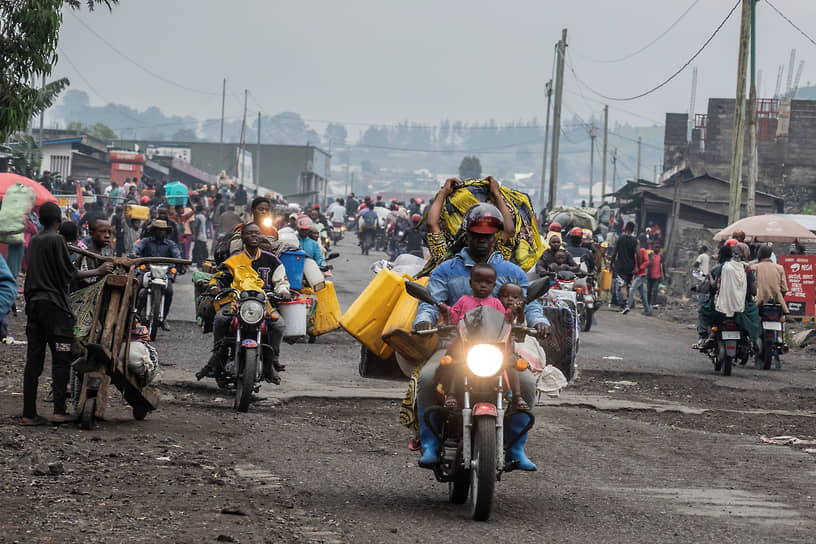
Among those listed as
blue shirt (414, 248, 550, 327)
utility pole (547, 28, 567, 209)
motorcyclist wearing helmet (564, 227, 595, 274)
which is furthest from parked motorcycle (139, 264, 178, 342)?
utility pole (547, 28, 567, 209)

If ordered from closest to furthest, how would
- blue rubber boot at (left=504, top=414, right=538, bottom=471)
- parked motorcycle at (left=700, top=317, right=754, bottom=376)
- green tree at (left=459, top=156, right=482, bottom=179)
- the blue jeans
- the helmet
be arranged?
1. blue rubber boot at (left=504, top=414, right=538, bottom=471)
2. the helmet
3. parked motorcycle at (left=700, top=317, right=754, bottom=376)
4. the blue jeans
5. green tree at (left=459, top=156, right=482, bottom=179)

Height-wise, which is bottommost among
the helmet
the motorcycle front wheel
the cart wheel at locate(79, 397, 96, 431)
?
the cart wheel at locate(79, 397, 96, 431)

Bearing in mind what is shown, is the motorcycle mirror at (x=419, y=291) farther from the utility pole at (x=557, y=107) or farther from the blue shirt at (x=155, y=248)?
the utility pole at (x=557, y=107)

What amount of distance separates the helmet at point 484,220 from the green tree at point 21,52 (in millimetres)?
7611

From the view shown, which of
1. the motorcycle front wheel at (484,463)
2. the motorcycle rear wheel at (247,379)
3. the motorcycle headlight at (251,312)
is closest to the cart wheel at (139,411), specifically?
the motorcycle rear wheel at (247,379)

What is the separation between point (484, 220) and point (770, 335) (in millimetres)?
12315

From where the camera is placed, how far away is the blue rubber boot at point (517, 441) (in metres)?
7.23

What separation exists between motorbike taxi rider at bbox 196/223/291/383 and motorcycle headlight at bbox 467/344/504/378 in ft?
17.4

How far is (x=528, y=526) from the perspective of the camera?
6941mm

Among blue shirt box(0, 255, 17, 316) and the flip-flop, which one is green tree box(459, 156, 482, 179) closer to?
the flip-flop

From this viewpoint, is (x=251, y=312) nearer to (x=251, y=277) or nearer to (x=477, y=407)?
(x=251, y=277)

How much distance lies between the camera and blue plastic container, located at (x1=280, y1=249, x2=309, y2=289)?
1383cm

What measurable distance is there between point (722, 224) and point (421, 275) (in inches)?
1749

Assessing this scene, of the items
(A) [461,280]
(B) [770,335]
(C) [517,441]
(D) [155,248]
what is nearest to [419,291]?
(A) [461,280]
